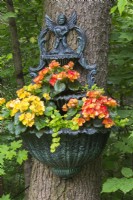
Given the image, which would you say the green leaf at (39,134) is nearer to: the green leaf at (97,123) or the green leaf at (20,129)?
the green leaf at (20,129)

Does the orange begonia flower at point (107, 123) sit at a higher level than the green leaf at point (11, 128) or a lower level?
higher

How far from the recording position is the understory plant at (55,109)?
162 cm

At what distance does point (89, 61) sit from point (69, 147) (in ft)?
1.84

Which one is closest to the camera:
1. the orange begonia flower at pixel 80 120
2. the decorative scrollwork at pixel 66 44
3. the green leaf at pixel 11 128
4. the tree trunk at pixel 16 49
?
the orange begonia flower at pixel 80 120

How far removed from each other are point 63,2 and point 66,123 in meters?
0.77

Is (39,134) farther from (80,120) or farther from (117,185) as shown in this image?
(117,185)

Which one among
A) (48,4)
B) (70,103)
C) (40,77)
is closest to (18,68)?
(48,4)

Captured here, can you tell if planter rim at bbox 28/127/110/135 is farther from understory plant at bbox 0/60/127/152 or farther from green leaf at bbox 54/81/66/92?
green leaf at bbox 54/81/66/92

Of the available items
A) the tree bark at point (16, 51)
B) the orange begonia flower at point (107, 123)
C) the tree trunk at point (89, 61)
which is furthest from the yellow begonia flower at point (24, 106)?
the tree bark at point (16, 51)

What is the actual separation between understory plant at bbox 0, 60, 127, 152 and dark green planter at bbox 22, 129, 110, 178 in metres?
0.04

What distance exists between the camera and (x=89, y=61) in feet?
6.58

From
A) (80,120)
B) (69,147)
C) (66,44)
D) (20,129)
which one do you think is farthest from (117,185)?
(66,44)

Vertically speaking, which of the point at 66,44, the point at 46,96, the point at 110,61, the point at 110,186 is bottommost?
the point at 110,186

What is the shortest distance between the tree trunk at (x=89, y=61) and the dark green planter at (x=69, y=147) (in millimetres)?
242
